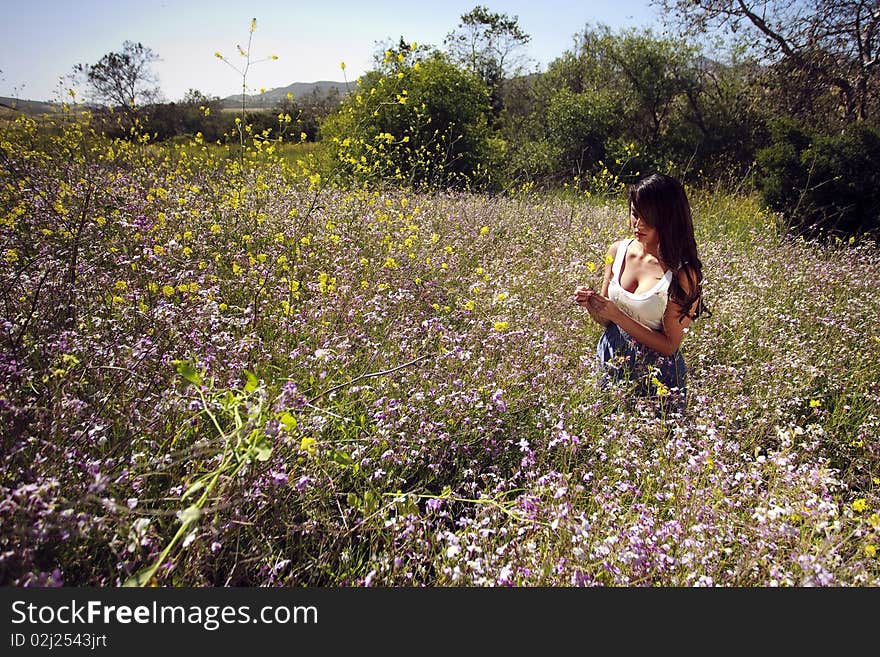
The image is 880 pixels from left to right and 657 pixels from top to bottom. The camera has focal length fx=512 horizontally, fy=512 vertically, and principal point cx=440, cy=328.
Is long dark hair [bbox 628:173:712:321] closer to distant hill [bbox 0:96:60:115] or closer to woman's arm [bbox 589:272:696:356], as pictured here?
woman's arm [bbox 589:272:696:356]

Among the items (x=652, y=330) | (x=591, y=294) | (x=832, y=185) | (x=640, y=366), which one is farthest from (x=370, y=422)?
(x=832, y=185)

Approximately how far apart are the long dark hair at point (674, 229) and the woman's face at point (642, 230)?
56mm

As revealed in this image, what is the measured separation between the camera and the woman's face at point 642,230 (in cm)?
313

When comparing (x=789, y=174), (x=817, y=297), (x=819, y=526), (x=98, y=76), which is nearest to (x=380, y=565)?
(x=819, y=526)

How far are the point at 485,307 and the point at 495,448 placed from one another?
1.59 meters

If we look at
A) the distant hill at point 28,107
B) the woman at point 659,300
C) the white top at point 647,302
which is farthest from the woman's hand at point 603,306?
the distant hill at point 28,107

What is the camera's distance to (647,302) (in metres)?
3.03

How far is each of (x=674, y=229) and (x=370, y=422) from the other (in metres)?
2.11

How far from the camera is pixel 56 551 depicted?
1384 mm

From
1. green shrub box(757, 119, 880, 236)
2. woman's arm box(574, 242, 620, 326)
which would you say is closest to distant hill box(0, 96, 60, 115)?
woman's arm box(574, 242, 620, 326)

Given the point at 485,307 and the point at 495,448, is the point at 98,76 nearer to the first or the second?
the point at 485,307

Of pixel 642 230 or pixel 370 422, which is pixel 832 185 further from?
pixel 370 422

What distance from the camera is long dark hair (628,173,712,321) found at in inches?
118

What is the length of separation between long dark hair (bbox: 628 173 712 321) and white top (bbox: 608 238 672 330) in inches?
1.9
